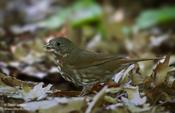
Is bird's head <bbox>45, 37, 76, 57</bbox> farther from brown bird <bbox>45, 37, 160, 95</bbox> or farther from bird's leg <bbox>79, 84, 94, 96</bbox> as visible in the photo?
bird's leg <bbox>79, 84, 94, 96</bbox>

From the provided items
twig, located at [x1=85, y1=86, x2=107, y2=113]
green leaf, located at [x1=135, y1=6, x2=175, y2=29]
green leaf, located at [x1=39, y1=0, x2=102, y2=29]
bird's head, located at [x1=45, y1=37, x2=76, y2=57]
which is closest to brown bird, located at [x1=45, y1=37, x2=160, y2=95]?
bird's head, located at [x1=45, y1=37, x2=76, y2=57]

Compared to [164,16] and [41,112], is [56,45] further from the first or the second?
[164,16]

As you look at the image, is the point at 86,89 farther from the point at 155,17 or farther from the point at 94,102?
the point at 155,17

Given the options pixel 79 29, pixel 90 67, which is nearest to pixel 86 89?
pixel 90 67

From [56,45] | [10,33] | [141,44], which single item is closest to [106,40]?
[141,44]

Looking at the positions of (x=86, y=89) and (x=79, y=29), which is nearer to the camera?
(x=86, y=89)

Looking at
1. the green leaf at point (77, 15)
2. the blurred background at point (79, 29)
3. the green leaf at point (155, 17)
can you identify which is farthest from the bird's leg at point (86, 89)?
the green leaf at point (155, 17)

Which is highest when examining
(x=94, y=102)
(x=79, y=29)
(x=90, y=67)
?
(x=79, y=29)
